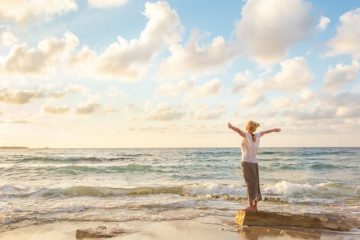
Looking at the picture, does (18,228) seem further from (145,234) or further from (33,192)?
(33,192)

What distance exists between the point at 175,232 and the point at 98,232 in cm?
160

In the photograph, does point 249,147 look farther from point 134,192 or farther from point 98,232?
point 134,192

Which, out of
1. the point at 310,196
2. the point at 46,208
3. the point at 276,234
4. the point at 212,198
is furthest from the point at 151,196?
the point at 276,234

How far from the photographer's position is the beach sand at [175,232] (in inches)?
303

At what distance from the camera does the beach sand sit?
7.71m

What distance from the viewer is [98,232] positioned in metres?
8.03

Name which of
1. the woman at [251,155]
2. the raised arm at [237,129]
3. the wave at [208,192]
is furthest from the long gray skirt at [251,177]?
the wave at [208,192]

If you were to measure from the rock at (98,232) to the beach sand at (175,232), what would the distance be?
0.15 m

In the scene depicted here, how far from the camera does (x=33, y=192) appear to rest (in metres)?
15.7

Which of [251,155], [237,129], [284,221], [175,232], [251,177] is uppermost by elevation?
[237,129]

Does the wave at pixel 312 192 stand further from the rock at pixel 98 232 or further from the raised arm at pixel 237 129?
the rock at pixel 98 232

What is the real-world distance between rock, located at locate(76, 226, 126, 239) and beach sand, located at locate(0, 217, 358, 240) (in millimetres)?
149

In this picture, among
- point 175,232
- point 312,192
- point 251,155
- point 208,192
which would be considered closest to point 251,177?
point 251,155

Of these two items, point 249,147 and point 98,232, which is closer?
point 98,232
